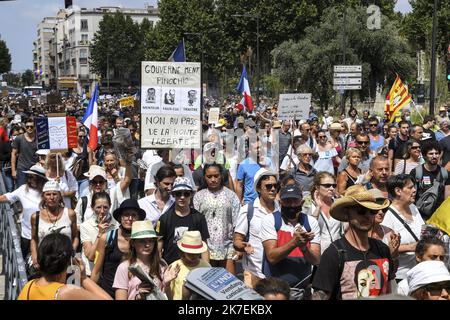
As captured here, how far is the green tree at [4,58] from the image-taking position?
138125 millimetres

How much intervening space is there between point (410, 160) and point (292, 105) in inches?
236

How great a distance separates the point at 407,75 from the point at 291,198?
132 ft

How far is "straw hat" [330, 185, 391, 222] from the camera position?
168 inches

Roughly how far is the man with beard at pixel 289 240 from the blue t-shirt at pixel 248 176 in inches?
131

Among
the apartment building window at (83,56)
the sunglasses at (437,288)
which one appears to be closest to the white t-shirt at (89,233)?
the sunglasses at (437,288)

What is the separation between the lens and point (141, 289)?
4.45m

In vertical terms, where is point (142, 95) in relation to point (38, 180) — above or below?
above

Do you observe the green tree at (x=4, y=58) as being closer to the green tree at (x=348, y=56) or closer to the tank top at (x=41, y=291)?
the green tree at (x=348, y=56)

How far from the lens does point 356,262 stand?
419cm

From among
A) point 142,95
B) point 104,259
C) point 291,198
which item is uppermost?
point 142,95

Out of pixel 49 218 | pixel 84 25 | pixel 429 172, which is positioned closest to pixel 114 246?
pixel 49 218
